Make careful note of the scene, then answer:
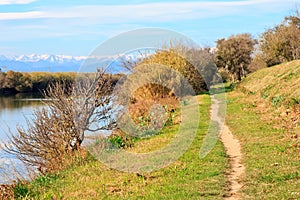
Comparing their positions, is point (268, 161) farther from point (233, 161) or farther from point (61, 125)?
point (61, 125)

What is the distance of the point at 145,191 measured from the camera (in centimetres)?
962

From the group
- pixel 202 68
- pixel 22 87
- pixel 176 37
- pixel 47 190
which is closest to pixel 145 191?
pixel 47 190

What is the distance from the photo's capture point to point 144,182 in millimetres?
10367

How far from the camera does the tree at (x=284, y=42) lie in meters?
51.9

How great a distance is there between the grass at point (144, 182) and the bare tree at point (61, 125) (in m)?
2.56

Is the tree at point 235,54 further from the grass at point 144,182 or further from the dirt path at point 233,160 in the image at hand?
the grass at point 144,182

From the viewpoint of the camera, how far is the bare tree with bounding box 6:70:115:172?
16375 millimetres

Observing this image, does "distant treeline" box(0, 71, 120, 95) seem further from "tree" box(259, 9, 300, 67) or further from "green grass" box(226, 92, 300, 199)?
"green grass" box(226, 92, 300, 199)

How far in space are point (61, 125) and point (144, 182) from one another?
23.9ft

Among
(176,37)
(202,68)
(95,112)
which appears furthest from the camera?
(202,68)

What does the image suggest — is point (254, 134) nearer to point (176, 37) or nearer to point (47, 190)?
point (47, 190)

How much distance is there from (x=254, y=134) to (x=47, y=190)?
7444 mm

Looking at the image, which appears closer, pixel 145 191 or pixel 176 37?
pixel 145 191

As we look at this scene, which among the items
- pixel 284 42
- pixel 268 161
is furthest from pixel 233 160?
pixel 284 42
